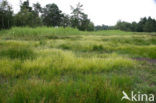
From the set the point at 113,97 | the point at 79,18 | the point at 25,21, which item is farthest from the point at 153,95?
the point at 79,18

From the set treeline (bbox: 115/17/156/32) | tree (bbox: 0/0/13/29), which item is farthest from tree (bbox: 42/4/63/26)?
treeline (bbox: 115/17/156/32)

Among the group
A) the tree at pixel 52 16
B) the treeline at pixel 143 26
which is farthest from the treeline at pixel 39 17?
the treeline at pixel 143 26

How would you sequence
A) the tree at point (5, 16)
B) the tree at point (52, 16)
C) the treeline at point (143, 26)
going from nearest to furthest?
the tree at point (5, 16) → the tree at point (52, 16) → the treeline at point (143, 26)

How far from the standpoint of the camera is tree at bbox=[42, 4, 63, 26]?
55.6m

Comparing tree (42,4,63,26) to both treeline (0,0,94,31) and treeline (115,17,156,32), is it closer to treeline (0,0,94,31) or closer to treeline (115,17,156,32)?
treeline (0,0,94,31)

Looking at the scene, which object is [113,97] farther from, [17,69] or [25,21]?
[25,21]

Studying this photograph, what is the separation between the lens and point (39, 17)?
4912 cm

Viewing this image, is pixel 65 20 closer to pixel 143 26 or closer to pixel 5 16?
pixel 5 16

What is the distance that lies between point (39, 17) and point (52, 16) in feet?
27.9

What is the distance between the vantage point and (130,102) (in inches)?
76.9

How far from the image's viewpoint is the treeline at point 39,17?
30906 millimetres

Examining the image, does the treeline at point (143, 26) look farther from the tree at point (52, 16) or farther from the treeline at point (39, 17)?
the tree at point (52, 16)

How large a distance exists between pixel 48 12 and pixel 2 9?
93.6 feet

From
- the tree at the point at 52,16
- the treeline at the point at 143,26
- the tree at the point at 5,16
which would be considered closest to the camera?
the tree at the point at 5,16
